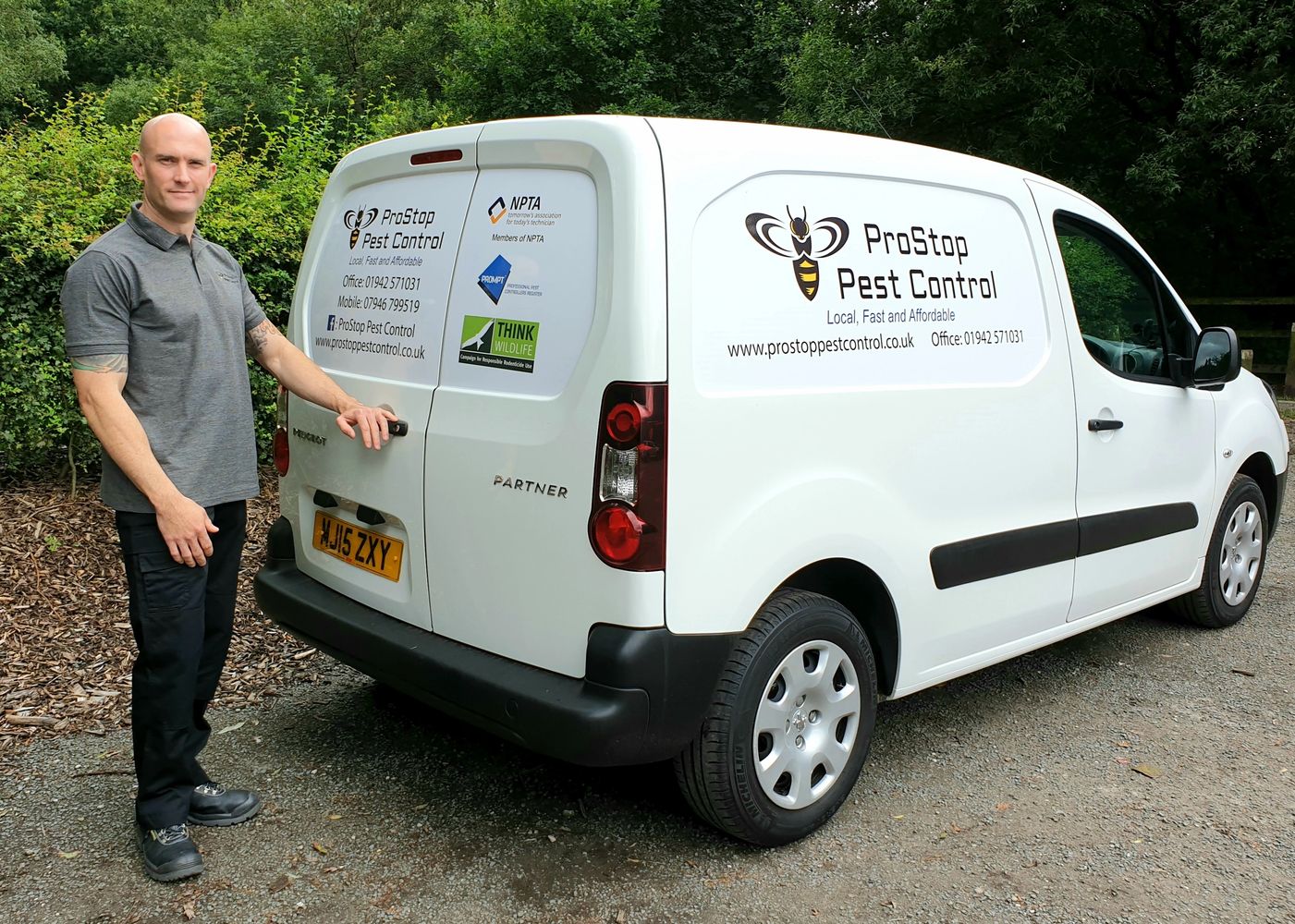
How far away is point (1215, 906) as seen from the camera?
8.93ft

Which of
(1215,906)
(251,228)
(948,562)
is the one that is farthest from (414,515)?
(251,228)

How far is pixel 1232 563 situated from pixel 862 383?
2839mm

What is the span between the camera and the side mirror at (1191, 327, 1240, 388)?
4176 millimetres

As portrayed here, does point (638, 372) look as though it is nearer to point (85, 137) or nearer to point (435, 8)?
point (85, 137)

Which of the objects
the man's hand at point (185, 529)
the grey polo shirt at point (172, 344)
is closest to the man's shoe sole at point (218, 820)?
the man's hand at point (185, 529)

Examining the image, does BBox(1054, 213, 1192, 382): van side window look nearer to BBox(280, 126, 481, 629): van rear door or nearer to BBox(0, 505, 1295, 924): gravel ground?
BBox(0, 505, 1295, 924): gravel ground

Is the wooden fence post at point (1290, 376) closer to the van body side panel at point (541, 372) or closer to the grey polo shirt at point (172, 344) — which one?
the van body side panel at point (541, 372)

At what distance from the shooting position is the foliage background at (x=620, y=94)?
5.63 m

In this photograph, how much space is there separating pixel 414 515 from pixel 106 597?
2.44 m

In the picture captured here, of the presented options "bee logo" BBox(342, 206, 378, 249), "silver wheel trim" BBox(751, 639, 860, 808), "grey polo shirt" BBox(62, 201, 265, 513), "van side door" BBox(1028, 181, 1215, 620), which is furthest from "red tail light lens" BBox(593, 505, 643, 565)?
"van side door" BBox(1028, 181, 1215, 620)

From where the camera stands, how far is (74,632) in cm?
439

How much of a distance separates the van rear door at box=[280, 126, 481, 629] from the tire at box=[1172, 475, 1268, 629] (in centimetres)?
352

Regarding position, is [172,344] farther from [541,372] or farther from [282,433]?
[541,372]

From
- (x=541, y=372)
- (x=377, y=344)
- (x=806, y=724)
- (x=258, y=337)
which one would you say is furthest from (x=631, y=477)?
(x=258, y=337)
